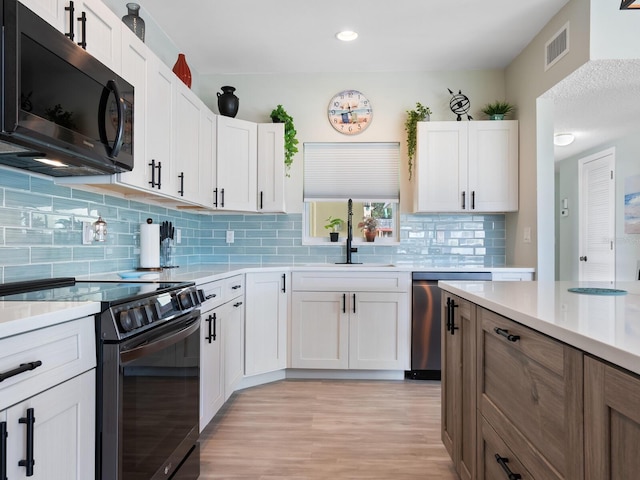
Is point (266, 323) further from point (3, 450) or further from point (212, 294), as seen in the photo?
point (3, 450)

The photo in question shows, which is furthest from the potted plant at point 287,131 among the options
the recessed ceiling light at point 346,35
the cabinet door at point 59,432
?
the cabinet door at point 59,432

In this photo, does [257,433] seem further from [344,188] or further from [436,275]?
[344,188]

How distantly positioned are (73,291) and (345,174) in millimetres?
2930

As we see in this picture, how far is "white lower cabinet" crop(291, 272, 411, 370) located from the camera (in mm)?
3572

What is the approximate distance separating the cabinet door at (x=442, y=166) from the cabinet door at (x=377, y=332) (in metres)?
0.93

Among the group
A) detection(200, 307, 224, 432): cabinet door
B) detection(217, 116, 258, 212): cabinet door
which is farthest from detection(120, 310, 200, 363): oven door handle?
detection(217, 116, 258, 212): cabinet door

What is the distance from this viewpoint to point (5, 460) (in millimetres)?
933

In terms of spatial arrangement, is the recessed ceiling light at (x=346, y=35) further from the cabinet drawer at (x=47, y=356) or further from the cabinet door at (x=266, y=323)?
the cabinet drawer at (x=47, y=356)

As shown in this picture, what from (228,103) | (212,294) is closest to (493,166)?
(228,103)

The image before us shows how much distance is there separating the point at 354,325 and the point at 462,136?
6.15 feet

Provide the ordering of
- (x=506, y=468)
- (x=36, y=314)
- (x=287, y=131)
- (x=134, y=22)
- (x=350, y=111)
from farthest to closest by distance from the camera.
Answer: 1. (x=350, y=111)
2. (x=287, y=131)
3. (x=134, y=22)
4. (x=506, y=468)
5. (x=36, y=314)

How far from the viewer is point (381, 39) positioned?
3482 mm

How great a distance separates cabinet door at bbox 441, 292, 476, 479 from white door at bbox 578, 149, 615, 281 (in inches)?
172

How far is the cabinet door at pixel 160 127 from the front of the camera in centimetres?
239
